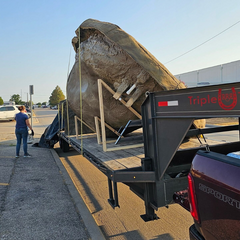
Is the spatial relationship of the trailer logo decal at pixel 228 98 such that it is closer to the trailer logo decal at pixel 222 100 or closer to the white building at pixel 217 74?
the trailer logo decal at pixel 222 100

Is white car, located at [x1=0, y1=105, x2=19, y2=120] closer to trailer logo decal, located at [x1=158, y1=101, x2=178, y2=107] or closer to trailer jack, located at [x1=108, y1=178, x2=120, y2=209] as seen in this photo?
trailer jack, located at [x1=108, y1=178, x2=120, y2=209]

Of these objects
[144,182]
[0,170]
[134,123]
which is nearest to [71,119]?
[0,170]

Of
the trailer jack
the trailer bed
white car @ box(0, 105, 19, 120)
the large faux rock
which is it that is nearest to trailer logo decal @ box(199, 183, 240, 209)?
the trailer jack

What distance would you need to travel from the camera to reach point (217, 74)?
34312 millimetres

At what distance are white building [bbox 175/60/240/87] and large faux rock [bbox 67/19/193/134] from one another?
26.1m

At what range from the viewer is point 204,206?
1.74m

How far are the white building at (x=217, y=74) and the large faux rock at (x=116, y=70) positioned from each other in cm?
2610

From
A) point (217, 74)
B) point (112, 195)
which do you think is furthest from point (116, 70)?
point (217, 74)

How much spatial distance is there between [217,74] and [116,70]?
1308 inches

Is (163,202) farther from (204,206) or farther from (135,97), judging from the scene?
(135,97)

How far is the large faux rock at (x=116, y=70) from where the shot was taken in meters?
4.05

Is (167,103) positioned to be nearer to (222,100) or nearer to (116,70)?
(222,100)

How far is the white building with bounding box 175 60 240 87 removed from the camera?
105 ft

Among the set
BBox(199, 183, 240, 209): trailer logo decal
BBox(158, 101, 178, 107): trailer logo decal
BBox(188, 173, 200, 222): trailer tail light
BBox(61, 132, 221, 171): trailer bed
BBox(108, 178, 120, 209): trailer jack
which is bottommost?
BBox(108, 178, 120, 209): trailer jack
